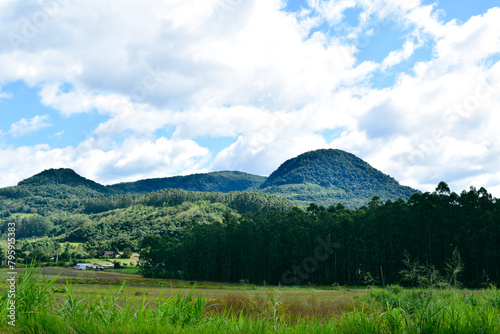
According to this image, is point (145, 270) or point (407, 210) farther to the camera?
point (145, 270)

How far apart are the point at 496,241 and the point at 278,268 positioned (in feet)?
115

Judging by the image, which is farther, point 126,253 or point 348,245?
point 126,253

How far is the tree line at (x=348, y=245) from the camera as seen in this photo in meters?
51.5

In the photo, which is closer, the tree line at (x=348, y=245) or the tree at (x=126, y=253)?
the tree line at (x=348, y=245)

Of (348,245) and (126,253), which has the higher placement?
(348,245)

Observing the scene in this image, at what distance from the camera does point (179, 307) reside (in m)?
7.17

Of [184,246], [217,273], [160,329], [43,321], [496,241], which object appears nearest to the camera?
[160,329]

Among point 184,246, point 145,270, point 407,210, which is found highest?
point 407,210

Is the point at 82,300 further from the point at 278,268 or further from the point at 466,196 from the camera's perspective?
the point at 278,268

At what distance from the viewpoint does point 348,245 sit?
64.0 metres

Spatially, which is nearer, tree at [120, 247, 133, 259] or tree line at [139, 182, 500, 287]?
tree line at [139, 182, 500, 287]

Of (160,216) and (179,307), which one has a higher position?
(160,216)

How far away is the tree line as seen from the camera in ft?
169

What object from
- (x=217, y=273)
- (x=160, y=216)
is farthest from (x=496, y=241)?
(x=160, y=216)
